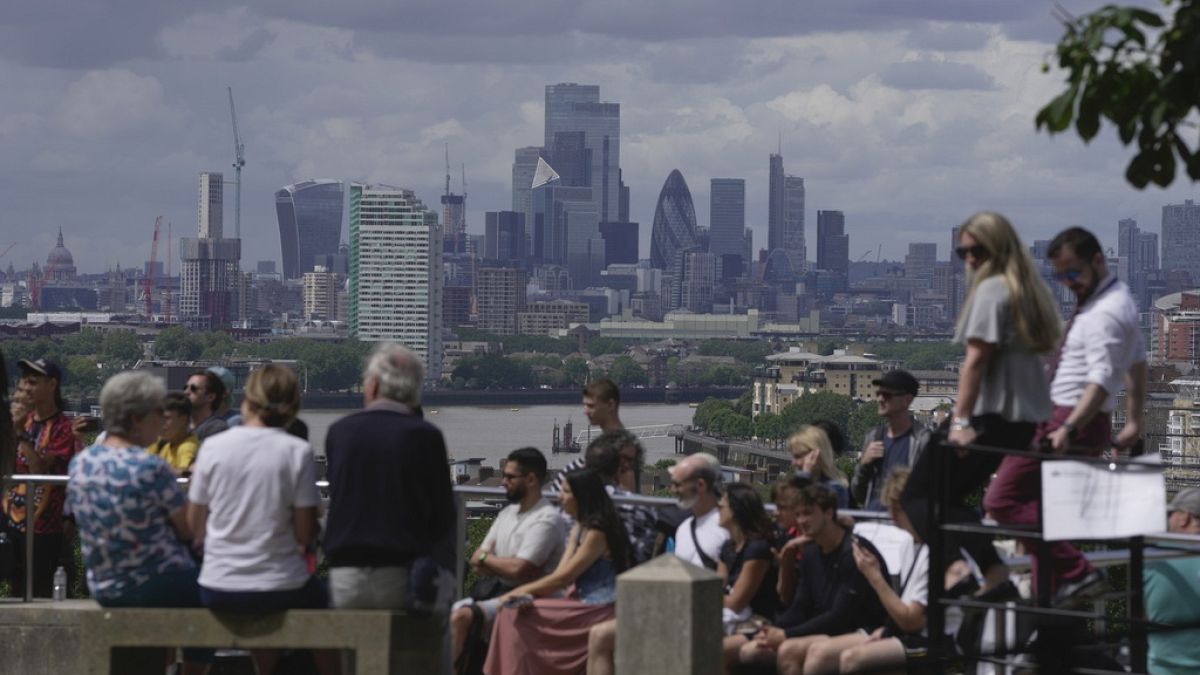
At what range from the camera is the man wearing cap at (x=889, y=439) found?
760 centimetres

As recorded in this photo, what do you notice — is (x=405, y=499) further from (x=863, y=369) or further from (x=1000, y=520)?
(x=863, y=369)

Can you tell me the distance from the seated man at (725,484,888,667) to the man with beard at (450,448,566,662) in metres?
0.90

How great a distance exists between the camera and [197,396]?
8117 mm

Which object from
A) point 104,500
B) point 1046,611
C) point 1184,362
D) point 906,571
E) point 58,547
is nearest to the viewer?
point 1046,611

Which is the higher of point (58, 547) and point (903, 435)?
point (903, 435)

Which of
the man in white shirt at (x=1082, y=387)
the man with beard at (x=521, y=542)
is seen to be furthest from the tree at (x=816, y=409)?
the man in white shirt at (x=1082, y=387)

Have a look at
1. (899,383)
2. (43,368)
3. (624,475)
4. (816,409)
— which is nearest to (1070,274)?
(899,383)

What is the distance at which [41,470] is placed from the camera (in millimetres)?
8148

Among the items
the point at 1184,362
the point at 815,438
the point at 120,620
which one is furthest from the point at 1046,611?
the point at 1184,362

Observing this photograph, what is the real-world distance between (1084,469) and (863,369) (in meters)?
176

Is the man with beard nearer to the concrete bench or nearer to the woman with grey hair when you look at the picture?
the concrete bench

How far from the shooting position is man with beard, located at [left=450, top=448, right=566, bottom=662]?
287 inches

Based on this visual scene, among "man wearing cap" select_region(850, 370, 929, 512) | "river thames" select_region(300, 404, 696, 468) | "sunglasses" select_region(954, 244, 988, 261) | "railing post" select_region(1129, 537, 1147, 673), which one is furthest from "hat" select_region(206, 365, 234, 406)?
"river thames" select_region(300, 404, 696, 468)

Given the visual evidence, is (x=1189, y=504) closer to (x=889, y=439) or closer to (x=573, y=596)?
(x=889, y=439)
